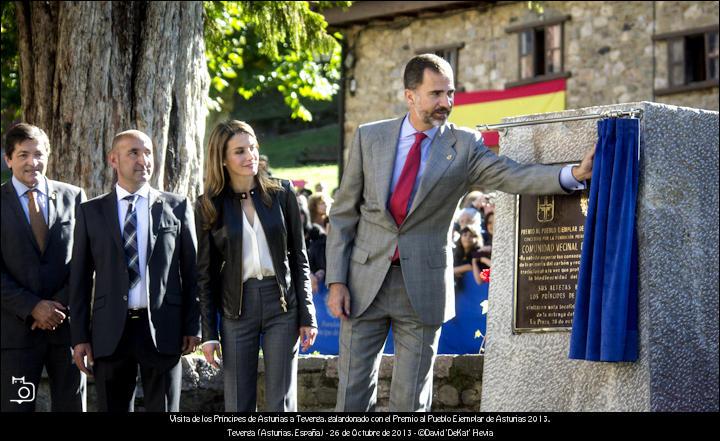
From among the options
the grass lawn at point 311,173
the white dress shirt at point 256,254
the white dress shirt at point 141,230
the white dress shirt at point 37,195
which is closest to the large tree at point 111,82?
the white dress shirt at point 37,195

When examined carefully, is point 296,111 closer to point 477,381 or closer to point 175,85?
point 175,85

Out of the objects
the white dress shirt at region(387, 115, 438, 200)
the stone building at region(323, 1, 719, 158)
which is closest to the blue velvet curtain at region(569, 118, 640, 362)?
the white dress shirt at region(387, 115, 438, 200)

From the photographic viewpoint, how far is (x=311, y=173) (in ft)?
131

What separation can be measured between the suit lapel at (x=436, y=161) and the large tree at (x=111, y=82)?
463 cm

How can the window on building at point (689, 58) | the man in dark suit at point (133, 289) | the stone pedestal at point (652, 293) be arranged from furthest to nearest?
the window on building at point (689, 58) < the man in dark suit at point (133, 289) < the stone pedestal at point (652, 293)

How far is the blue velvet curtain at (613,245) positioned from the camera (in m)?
6.67

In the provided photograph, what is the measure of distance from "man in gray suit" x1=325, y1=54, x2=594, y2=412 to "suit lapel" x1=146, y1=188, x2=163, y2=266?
1.21 metres

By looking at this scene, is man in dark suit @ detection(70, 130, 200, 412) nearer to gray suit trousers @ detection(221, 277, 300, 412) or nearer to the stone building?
gray suit trousers @ detection(221, 277, 300, 412)

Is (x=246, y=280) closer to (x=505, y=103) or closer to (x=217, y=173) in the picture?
(x=217, y=173)

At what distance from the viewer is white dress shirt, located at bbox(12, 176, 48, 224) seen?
8.04m

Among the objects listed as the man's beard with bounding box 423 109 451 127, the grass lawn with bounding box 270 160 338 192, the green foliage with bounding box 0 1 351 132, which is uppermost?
the grass lawn with bounding box 270 160 338 192

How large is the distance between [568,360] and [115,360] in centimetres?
259

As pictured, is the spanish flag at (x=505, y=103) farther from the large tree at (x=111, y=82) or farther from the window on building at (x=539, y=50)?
the large tree at (x=111, y=82)

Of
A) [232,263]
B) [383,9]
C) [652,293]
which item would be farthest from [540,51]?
[232,263]
